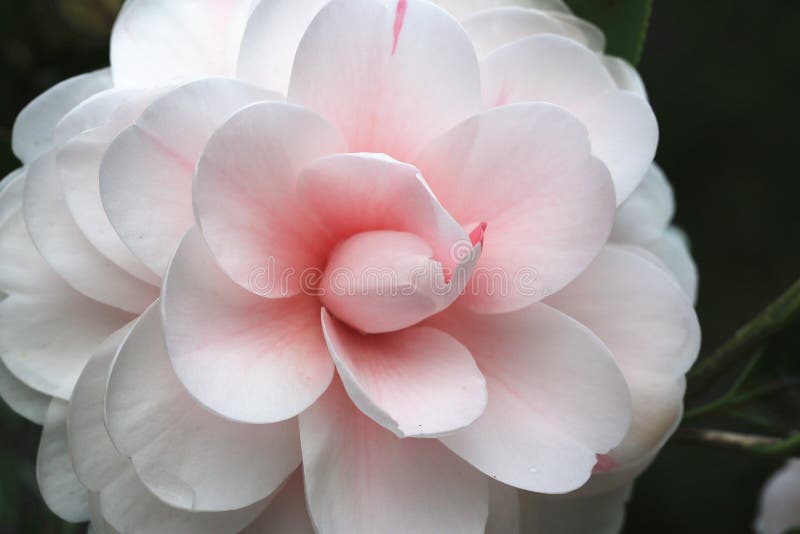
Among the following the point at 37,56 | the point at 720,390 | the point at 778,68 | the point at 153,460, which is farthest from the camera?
the point at 778,68

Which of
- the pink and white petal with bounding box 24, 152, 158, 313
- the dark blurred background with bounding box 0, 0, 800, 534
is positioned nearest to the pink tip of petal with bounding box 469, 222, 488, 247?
the pink and white petal with bounding box 24, 152, 158, 313

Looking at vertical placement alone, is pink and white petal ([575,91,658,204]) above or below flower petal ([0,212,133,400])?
above

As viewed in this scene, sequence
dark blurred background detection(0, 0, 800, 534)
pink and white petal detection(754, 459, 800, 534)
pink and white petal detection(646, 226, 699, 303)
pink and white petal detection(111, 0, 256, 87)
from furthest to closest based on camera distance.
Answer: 1. dark blurred background detection(0, 0, 800, 534)
2. pink and white petal detection(754, 459, 800, 534)
3. pink and white petal detection(646, 226, 699, 303)
4. pink and white petal detection(111, 0, 256, 87)

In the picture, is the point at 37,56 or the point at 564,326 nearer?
the point at 564,326

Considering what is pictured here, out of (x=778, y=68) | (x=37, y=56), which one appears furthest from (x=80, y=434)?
(x=778, y=68)

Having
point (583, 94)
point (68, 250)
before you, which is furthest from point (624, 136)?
point (68, 250)

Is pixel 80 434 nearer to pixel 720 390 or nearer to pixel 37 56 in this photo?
pixel 37 56

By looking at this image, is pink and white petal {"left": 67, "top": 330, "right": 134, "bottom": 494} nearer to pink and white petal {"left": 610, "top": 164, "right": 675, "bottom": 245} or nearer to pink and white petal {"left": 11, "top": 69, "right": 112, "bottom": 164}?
pink and white petal {"left": 11, "top": 69, "right": 112, "bottom": 164}
